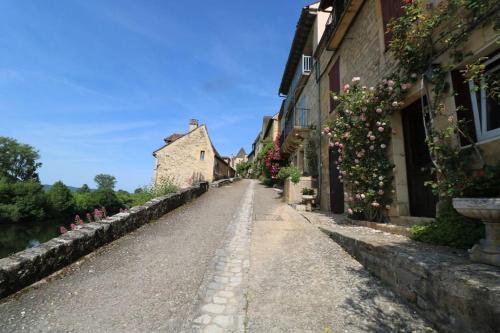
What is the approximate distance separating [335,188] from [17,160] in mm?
55578

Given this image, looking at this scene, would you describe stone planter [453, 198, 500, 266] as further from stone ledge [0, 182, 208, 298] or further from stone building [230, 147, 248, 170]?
stone building [230, 147, 248, 170]

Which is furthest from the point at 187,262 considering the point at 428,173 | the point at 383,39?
the point at 383,39

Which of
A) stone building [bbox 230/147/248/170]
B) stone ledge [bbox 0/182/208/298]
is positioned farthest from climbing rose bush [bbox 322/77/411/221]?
stone building [bbox 230/147/248/170]

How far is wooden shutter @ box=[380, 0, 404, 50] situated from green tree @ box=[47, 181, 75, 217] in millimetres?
44478

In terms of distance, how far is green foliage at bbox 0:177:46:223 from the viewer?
31.2 meters

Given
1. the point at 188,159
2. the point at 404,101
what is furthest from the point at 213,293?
the point at 188,159

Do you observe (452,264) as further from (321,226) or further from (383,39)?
(383,39)

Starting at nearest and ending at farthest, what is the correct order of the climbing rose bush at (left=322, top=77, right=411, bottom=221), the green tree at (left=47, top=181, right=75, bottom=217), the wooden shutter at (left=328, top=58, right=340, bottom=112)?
the climbing rose bush at (left=322, top=77, right=411, bottom=221) < the wooden shutter at (left=328, top=58, right=340, bottom=112) < the green tree at (left=47, top=181, right=75, bottom=217)

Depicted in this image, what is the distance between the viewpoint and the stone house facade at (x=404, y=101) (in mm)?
3426

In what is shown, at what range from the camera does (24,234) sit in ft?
98.7

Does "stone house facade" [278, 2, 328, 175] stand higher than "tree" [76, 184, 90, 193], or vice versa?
"stone house facade" [278, 2, 328, 175]

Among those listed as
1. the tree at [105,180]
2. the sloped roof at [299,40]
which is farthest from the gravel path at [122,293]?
the tree at [105,180]

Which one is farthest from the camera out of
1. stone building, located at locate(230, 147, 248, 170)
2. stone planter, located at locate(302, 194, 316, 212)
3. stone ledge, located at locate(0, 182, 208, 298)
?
stone building, located at locate(230, 147, 248, 170)

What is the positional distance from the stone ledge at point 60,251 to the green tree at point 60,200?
39207 mm
